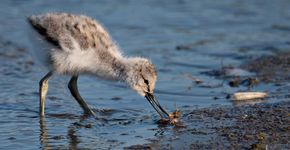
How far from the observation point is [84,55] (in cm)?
635

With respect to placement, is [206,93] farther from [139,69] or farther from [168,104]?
[139,69]

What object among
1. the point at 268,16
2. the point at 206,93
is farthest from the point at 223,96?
the point at 268,16

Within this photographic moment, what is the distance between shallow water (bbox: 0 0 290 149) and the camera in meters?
5.97

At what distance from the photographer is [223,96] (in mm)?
7246

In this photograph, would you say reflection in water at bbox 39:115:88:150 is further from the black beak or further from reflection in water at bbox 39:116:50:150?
the black beak

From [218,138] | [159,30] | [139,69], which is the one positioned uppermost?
[159,30]

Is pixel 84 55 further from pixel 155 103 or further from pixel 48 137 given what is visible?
pixel 48 137

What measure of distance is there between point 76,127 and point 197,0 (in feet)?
22.5

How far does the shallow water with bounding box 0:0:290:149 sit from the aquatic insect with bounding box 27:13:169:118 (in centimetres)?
36

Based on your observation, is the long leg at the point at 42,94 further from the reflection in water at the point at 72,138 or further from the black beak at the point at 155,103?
the black beak at the point at 155,103

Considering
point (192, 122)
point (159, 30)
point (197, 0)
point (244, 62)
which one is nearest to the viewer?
point (192, 122)

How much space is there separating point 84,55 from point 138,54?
9.76 feet

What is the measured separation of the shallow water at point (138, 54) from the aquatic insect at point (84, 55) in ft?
1.17

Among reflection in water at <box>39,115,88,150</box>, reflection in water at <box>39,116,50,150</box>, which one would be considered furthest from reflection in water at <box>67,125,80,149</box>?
reflection in water at <box>39,116,50,150</box>
